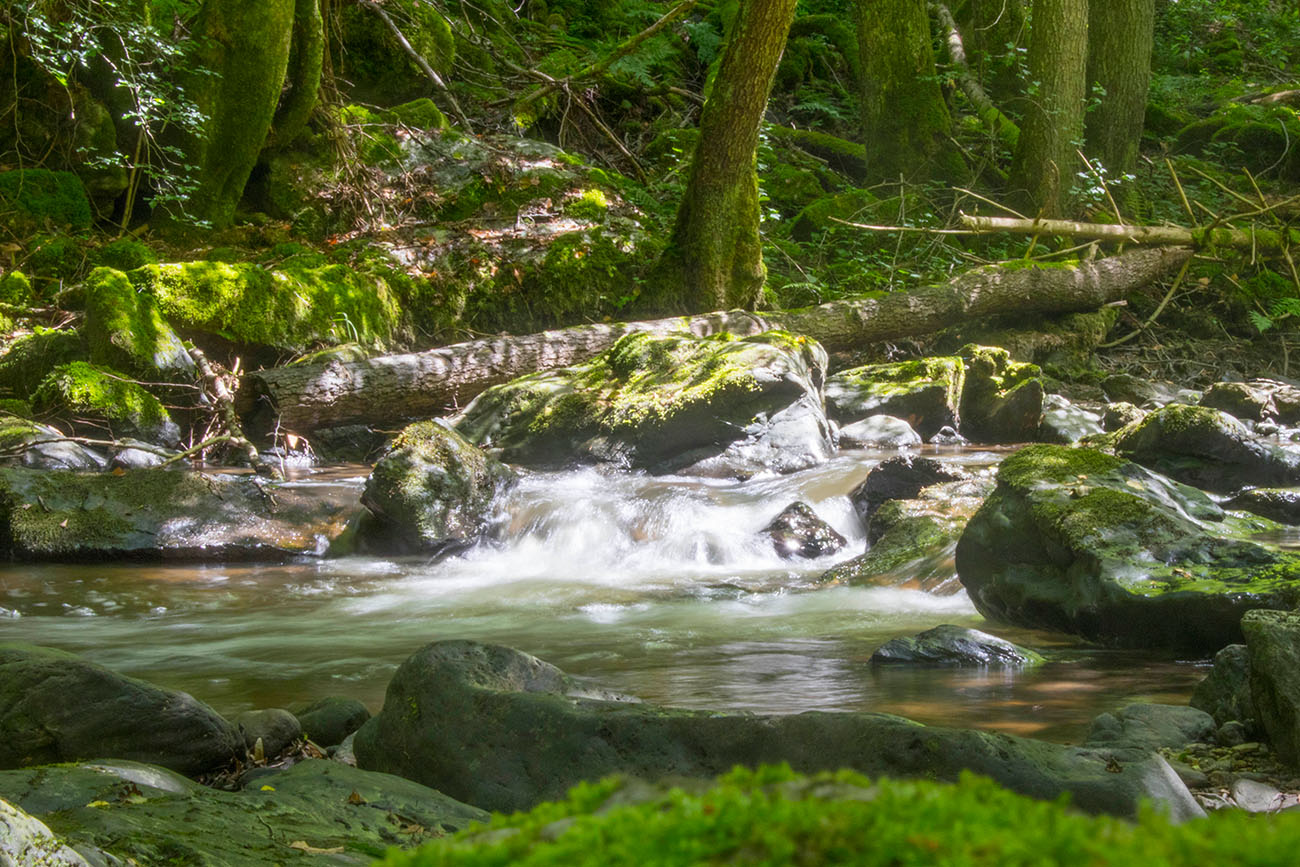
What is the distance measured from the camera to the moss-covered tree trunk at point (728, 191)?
1041cm

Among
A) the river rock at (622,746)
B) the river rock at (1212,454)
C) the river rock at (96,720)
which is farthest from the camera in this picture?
the river rock at (1212,454)

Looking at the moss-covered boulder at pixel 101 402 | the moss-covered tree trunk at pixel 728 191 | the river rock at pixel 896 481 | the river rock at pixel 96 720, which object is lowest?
the river rock at pixel 96 720

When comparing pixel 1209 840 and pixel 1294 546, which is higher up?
pixel 1209 840

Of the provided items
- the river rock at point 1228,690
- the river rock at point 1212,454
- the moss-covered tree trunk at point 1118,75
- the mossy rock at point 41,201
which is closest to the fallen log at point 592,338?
the moss-covered tree trunk at point 1118,75

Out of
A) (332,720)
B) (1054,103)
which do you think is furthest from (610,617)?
(1054,103)

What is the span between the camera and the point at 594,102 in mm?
16078

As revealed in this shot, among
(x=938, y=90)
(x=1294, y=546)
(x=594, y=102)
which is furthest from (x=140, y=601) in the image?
(x=938, y=90)

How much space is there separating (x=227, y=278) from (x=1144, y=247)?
1146cm

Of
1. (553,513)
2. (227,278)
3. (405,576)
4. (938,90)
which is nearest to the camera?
(405,576)

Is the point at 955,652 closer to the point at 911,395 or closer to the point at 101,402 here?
the point at 911,395

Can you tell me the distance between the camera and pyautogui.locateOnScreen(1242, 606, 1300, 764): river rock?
2.89 metres

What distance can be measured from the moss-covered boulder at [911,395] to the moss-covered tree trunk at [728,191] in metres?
1.71

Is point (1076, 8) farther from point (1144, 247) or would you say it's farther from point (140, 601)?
point (140, 601)

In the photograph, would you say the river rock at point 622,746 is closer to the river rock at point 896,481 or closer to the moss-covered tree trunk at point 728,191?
the river rock at point 896,481
